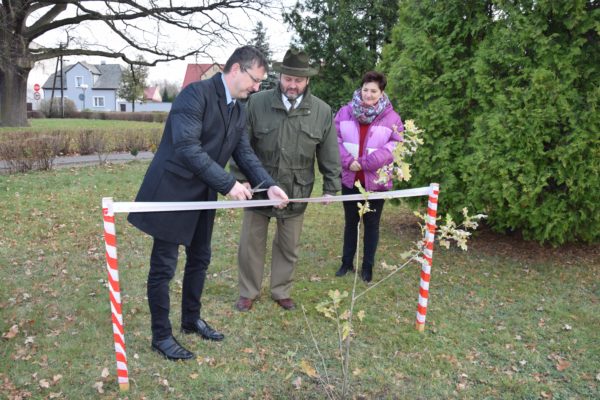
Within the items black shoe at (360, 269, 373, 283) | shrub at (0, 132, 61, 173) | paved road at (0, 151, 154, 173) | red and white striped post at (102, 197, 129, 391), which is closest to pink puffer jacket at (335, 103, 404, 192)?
black shoe at (360, 269, 373, 283)

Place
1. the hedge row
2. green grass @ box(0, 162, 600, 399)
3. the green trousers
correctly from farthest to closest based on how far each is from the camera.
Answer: the hedge row
the green trousers
green grass @ box(0, 162, 600, 399)

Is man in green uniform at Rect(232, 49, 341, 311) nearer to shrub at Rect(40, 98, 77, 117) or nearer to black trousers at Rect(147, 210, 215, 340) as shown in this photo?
black trousers at Rect(147, 210, 215, 340)

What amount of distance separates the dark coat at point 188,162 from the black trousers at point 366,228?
7.09ft

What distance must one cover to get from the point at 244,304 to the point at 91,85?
80221mm

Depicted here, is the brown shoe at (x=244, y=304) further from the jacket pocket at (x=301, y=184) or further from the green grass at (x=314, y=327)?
the jacket pocket at (x=301, y=184)

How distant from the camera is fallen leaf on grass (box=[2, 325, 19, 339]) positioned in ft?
12.7

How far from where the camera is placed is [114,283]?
2.99 m

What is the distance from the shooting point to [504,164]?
570 cm

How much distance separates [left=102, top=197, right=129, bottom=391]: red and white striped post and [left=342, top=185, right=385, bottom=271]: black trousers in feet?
9.20

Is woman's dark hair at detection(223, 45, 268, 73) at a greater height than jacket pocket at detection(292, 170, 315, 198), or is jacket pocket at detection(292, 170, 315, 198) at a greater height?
woman's dark hair at detection(223, 45, 268, 73)

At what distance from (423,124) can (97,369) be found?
189 inches

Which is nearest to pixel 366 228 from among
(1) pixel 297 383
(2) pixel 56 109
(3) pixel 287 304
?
(3) pixel 287 304

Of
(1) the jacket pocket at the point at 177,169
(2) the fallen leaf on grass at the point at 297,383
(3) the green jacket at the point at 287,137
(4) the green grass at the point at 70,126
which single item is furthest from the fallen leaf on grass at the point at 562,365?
(4) the green grass at the point at 70,126

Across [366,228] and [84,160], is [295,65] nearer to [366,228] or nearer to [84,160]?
[366,228]
